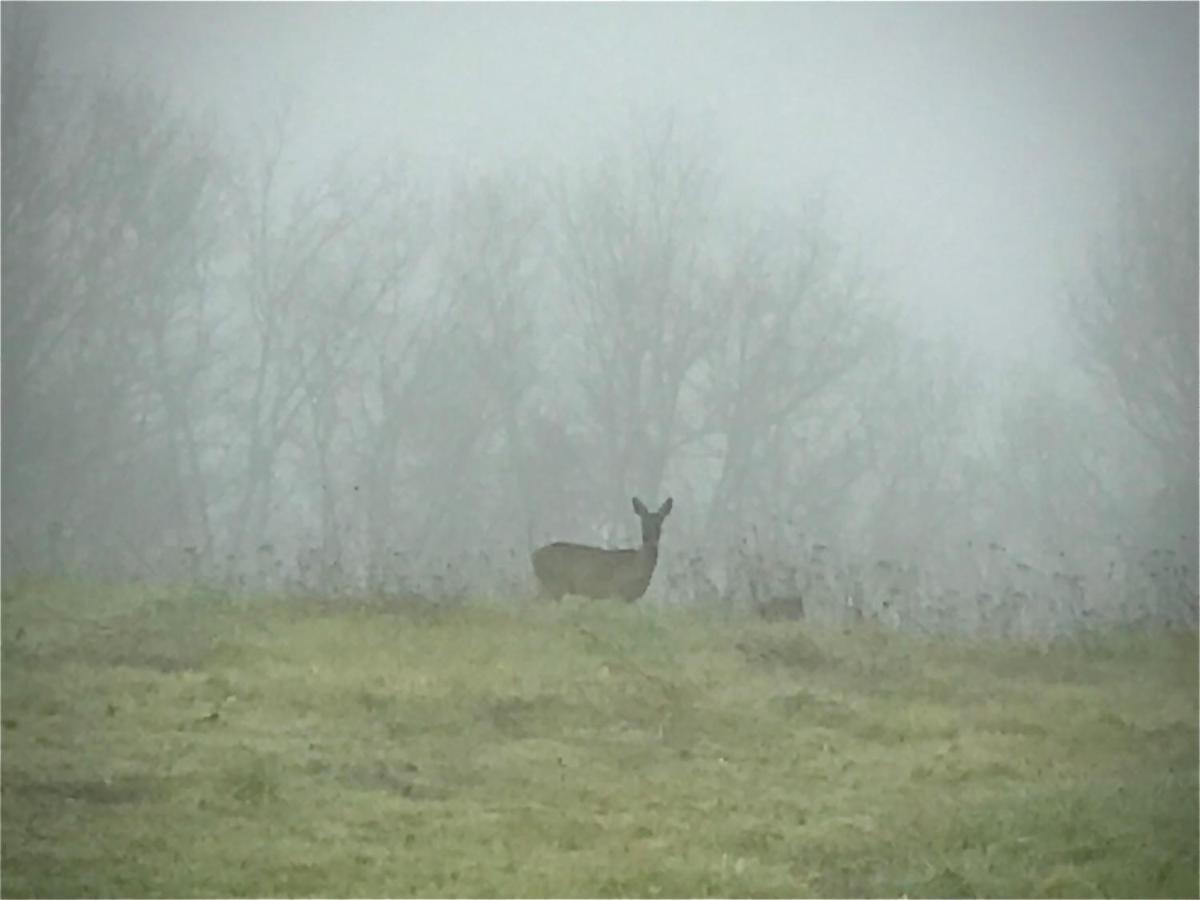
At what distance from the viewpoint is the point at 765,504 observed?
3.88 m

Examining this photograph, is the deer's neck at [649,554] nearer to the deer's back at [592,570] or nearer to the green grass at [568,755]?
the deer's back at [592,570]

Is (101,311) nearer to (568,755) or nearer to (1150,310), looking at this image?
(568,755)

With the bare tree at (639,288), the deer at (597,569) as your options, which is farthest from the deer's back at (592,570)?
the bare tree at (639,288)

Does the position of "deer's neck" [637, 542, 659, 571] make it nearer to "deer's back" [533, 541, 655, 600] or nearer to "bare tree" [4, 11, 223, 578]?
"deer's back" [533, 541, 655, 600]

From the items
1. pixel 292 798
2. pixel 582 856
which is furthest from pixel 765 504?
pixel 292 798

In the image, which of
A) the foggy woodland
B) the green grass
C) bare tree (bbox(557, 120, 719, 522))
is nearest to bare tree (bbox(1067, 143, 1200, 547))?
the foggy woodland

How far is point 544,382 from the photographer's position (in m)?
3.93

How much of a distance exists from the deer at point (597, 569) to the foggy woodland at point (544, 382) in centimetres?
4

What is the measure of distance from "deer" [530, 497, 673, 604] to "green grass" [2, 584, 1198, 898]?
0.18 feet

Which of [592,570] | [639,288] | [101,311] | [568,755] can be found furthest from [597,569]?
[101,311]

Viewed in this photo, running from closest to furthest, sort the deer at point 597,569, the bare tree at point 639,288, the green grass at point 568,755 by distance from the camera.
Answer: the green grass at point 568,755 → the deer at point 597,569 → the bare tree at point 639,288

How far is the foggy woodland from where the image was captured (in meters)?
3.82

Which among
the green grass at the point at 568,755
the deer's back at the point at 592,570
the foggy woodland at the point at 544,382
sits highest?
the foggy woodland at the point at 544,382

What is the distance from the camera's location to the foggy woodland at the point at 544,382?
3.82 metres
